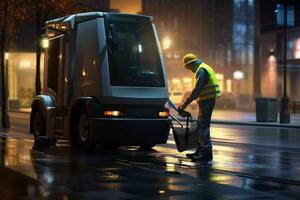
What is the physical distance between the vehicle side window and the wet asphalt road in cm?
165

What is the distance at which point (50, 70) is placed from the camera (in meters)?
14.9

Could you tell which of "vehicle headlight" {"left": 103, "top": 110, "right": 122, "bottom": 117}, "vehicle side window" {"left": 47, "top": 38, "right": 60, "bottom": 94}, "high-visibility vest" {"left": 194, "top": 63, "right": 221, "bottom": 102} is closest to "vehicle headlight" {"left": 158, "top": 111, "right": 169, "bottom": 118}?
"vehicle headlight" {"left": 103, "top": 110, "right": 122, "bottom": 117}

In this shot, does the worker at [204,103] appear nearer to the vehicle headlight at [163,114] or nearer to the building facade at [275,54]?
the vehicle headlight at [163,114]

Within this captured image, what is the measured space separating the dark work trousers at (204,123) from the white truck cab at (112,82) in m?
1.60

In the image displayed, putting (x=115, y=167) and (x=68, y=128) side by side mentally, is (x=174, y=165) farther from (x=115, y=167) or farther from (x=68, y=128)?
(x=68, y=128)

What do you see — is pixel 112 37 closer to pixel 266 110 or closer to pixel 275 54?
pixel 266 110

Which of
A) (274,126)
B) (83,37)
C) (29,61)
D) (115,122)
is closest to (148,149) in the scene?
(115,122)

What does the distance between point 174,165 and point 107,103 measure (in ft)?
7.90

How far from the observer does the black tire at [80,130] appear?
13.0 meters

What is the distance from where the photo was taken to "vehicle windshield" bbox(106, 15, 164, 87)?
500 inches

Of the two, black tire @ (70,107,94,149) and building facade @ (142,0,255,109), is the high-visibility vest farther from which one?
building facade @ (142,0,255,109)

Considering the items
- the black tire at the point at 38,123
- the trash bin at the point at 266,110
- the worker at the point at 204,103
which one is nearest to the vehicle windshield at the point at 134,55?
the worker at the point at 204,103

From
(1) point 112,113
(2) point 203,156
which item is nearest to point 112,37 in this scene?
(1) point 112,113

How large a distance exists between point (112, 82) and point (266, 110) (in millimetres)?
18945
